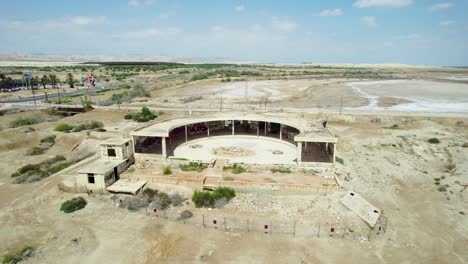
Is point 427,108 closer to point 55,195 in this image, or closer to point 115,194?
point 115,194

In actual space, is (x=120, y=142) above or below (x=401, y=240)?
above

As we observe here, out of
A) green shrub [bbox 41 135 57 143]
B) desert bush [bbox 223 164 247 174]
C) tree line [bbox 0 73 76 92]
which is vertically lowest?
green shrub [bbox 41 135 57 143]

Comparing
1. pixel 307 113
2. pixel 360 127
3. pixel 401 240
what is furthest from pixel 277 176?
pixel 307 113

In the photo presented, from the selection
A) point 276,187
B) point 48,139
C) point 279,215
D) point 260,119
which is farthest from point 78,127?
point 279,215

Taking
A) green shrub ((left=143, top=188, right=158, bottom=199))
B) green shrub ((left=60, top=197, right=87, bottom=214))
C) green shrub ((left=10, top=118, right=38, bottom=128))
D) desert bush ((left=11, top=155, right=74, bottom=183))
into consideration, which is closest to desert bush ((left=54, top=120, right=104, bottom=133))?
green shrub ((left=10, top=118, right=38, bottom=128))

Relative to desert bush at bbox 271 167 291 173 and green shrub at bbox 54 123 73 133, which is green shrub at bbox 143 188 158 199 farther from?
green shrub at bbox 54 123 73 133

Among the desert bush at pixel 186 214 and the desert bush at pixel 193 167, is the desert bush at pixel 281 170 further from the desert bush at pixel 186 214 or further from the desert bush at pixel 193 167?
the desert bush at pixel 186 214

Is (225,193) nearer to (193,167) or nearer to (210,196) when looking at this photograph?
(210,196)
